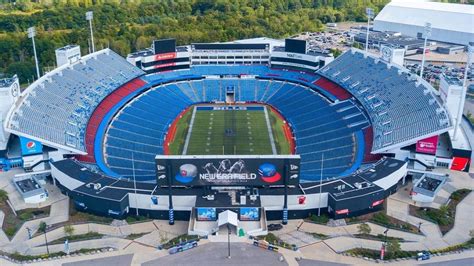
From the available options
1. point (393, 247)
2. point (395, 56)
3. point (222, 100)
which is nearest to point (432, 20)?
point (395, 56)

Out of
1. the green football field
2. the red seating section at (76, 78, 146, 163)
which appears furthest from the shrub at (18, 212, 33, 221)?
the green football field

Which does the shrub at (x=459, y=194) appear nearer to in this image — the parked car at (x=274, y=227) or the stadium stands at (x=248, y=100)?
the stadium stands at (x=248, y=100)

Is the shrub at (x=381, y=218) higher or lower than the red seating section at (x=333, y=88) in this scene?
lower

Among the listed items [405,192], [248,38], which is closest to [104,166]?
[405,192]

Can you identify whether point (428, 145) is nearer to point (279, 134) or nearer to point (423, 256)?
point (423, 256)

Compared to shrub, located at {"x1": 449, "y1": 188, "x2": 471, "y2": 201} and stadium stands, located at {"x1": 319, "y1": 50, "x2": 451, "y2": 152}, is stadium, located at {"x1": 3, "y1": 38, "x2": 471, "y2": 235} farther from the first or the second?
shrub, located at {"x1": 449, "y1": 188, "x2": 471, "y2": 201}

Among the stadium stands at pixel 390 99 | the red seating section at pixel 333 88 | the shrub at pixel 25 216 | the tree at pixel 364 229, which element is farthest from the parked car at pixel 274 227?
the red seating section at pixel 333 88
